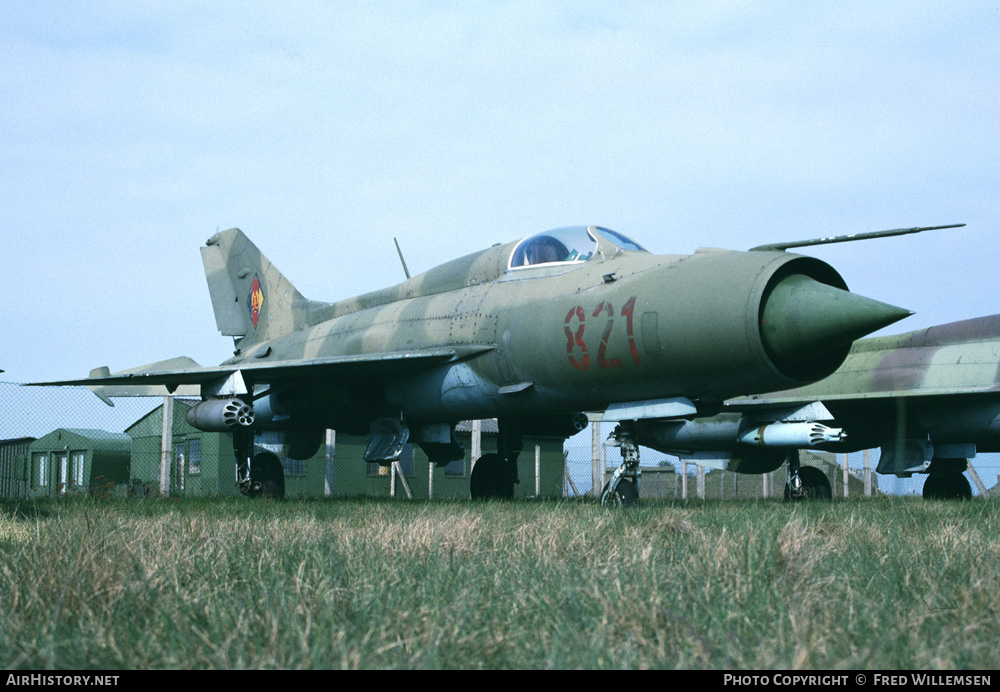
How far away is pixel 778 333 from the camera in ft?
25.7

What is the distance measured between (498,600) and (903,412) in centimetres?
1447

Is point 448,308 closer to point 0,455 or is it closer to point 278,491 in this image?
point 278,491

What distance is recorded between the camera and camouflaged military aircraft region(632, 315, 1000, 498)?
14.9 metres

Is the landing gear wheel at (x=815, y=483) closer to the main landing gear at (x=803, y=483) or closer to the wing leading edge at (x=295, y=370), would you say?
the main landing gear at (x=803, y=483)

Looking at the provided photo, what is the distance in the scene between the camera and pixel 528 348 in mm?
9727

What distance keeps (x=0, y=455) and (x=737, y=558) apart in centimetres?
2549

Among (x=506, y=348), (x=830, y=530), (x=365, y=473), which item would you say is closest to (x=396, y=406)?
(x=506, y=348)

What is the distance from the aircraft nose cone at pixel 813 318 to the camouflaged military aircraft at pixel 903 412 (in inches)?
231

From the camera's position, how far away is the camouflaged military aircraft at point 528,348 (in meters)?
7.97

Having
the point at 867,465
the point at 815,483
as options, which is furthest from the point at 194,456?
the point at 867,465

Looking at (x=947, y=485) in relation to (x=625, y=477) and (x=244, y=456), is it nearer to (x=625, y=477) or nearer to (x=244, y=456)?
(x=625, y=477)

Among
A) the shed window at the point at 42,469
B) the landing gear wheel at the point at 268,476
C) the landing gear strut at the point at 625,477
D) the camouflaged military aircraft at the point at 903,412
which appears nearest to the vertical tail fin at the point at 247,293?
the landing gear wheel at the point at 268,476

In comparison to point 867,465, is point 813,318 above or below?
above

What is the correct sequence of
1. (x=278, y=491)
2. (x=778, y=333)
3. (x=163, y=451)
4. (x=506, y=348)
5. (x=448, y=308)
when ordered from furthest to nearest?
(x=163, y=451) → (x=278, y=491) → (x=448, y=308) → (x=506, y=348) → (x=778, y=333)
